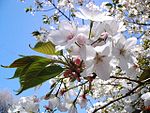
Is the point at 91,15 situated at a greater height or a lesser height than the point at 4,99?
greater

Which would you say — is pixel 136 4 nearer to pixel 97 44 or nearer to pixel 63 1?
pixel 63 1

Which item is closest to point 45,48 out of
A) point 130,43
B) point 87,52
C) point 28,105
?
point 87,52

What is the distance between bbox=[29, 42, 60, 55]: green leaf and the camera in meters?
0.99

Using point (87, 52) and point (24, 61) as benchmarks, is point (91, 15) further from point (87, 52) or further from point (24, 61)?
point (24, 61)

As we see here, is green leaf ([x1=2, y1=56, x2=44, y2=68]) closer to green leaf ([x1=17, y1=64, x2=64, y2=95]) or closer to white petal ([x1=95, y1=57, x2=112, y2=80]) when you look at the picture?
green leaf ([x1=17, y1=64, x2=64, y2=95])

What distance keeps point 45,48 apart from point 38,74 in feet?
0.29

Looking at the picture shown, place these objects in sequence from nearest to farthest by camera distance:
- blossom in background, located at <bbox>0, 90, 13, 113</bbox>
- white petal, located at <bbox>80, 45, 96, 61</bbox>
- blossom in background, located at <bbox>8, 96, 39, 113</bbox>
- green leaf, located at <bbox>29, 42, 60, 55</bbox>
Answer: white petal, located at <bbox>80, 45, 96, 61</bbox>, green leaf, located at <bbox>29, 42, 60, 55</bbox>, blossom in background, located at <bbox>8, 96, 39, 113</bbox>, blossom in background, located at <bbox>0, 90, 13, 113</bbox>

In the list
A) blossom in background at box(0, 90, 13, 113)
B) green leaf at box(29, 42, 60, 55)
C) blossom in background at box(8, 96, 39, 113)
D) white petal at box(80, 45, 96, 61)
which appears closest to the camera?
white petal at box(80, 45, 96, 61)

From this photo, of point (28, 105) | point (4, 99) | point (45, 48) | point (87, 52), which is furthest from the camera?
point (4, 99)

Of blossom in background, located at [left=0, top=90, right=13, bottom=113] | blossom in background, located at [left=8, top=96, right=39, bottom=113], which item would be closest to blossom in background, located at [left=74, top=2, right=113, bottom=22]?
blossom in background, located at [left=8, top=96, right=39, bottom=113]

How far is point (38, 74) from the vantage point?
1.02 meters

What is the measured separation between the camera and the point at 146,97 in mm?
2004

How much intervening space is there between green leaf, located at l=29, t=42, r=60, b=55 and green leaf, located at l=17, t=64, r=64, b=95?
1.6 inches

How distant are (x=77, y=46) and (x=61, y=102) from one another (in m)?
0.55
